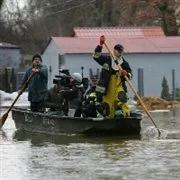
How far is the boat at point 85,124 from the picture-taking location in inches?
637

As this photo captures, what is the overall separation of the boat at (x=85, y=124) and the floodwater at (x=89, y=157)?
7.7 inches

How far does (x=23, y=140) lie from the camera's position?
16.2m

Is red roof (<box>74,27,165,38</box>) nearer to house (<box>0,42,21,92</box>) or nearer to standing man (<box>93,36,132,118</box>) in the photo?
house (<box>0,42,21,92</box>)

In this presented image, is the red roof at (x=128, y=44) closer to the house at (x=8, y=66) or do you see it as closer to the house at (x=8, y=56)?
the house at (x=8, y=66)

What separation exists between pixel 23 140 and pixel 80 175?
5445 mm

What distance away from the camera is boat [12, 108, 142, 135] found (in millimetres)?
16172

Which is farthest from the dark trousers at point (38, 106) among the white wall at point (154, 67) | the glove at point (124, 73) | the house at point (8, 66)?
the house at point (8, 66)

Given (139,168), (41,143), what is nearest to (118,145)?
(41,143)

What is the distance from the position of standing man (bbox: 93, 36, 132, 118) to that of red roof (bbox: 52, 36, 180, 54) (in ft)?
56.0

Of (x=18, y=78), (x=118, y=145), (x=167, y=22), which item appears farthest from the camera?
(x=167, y=22)

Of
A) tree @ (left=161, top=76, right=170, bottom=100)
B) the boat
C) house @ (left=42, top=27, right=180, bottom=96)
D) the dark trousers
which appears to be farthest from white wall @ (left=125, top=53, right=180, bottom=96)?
the boat

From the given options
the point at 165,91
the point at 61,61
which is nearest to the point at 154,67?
the point at 165,91

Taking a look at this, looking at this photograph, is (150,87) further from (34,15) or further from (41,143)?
(34,15)

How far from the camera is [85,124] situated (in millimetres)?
16297
